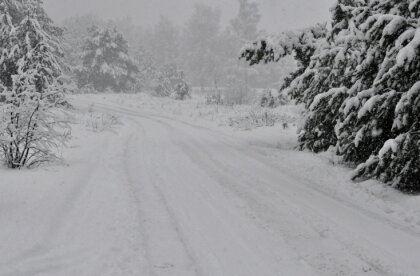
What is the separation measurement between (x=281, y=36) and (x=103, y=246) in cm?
781

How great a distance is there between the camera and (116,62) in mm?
41969

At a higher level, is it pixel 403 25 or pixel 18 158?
pixel 403 25

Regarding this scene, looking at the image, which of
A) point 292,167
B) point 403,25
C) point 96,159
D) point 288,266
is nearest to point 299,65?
point 292,167

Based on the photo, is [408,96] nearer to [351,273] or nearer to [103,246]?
[351,273]

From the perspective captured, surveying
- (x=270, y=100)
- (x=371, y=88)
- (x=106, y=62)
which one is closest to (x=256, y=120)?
(x=270, y=100)

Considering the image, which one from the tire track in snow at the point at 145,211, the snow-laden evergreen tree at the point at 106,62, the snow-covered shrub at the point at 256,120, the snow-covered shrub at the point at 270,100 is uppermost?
the snow-laden evergreen tree at the point at 106,62

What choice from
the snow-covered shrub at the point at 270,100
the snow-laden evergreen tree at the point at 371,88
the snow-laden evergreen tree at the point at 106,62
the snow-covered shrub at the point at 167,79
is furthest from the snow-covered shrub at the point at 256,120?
the snow-laden evergreen tree at the point at 106,62

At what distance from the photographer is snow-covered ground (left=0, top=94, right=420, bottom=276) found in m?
4.33

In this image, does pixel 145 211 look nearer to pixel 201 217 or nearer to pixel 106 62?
pixel 201 217

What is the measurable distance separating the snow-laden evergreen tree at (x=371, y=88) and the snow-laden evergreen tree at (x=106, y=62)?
32.4 m

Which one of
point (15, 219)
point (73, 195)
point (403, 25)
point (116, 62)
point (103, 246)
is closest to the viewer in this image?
point (103, 246)

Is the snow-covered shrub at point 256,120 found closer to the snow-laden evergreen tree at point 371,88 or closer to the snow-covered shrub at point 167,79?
the snow-laden evergreen tree at point 371,88

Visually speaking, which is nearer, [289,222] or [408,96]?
[289,222]

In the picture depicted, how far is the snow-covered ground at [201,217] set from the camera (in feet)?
14.2
